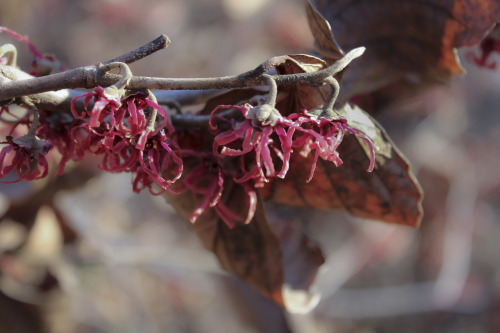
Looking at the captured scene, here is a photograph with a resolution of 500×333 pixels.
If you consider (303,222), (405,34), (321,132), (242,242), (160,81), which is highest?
(160,81)

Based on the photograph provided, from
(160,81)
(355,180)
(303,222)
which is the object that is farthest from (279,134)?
(303,222)

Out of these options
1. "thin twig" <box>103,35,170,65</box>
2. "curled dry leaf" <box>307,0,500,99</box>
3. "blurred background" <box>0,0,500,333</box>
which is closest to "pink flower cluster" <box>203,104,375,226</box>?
"thin twig" <box>103,35,170,65</box>

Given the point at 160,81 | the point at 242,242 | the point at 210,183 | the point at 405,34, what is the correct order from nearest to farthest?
the point at 160,81 → the point at 210,183 → the point at 242,242 → the point at 405,34

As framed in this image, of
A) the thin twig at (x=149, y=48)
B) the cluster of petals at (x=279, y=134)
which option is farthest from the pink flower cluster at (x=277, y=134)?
the thin twig at (x=149, y=48)

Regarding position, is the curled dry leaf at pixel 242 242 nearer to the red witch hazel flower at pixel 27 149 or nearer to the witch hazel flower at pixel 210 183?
the witch hazel flower at pixel 210 183

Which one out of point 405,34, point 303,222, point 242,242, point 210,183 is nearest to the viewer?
point 210,183

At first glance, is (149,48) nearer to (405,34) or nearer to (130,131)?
A: (130,131)

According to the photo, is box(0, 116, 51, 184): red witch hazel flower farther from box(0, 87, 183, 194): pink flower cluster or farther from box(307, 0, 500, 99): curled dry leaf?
box(307, 0, 500, 99): curled dry leaf
